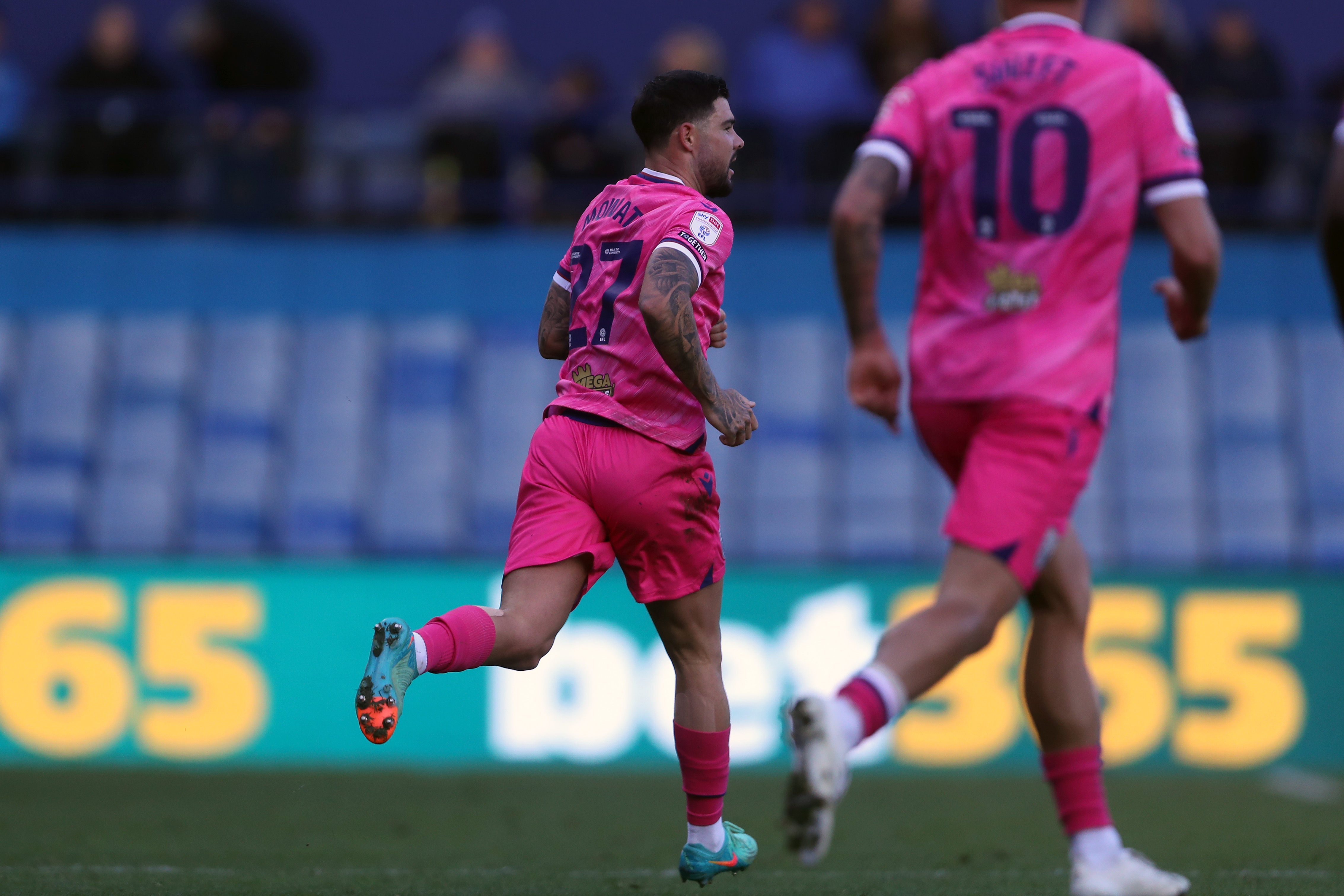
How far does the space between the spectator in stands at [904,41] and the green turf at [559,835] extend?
14.7ft

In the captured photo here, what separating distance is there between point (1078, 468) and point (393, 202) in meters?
8.05

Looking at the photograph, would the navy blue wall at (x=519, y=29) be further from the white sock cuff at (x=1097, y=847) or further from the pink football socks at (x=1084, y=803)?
the white sock cuff at (x=1097, y=847)

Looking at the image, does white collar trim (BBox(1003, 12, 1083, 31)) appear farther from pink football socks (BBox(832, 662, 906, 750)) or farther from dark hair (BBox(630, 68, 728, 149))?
pink football socks (BBox(832, 662, 906, 750))

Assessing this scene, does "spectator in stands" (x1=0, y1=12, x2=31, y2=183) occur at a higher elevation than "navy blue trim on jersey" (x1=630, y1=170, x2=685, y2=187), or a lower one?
higher

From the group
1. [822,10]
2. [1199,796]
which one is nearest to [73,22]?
[822,10]

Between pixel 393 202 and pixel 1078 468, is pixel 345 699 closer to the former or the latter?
pixel 393 202

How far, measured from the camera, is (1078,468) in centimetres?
366

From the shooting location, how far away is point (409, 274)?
10.9 meters

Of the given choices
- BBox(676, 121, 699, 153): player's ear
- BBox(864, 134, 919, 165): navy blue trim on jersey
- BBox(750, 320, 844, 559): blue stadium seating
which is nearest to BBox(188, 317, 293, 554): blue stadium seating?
BBox(750, 320, 844, 559): blue stadium seating

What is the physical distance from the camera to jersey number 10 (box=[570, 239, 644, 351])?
395cm

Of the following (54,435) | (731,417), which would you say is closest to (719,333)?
(731,417)

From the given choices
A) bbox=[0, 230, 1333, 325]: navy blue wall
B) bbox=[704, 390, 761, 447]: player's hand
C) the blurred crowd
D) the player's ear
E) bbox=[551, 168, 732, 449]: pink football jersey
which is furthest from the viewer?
bbox=[0, 230, 1333, 325]: navy blue wall

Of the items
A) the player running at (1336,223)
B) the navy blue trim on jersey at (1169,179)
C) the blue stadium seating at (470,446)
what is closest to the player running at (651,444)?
the navy blue trim on jersey at (1169,179)

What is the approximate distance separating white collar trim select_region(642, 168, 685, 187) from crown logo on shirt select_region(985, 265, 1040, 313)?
0.78 metres
